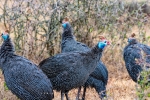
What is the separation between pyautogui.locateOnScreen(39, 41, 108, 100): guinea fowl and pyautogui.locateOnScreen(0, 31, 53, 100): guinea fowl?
0.31m

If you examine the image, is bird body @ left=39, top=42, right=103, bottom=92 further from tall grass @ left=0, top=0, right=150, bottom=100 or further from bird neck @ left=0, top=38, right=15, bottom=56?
tall grass @ left=0, top=0, right=150, bottom=100

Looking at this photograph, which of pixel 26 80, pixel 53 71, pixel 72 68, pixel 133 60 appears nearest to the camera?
pixel 26 80

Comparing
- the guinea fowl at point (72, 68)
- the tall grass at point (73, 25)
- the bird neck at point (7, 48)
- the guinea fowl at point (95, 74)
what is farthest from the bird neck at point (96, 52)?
the tall grass at point (73, 25)

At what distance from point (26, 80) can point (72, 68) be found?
0.68 meters

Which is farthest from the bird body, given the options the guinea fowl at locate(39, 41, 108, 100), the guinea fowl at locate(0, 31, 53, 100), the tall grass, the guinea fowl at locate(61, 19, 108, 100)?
the tall grass

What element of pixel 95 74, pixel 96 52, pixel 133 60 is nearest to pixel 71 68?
pixel 96 52

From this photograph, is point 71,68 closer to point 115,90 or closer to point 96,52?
point 96,52

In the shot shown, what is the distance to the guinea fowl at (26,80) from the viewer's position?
574cm

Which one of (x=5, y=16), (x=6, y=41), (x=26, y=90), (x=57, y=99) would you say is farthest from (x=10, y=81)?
(x=5, y=16)

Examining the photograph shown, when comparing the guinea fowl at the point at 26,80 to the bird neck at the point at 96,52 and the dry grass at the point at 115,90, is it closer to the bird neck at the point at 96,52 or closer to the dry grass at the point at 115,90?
the bird neck at the point at 96,52

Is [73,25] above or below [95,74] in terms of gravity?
above

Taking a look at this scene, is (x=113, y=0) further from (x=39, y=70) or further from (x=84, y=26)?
(x=39, y=70)

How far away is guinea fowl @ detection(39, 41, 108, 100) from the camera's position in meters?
6.16

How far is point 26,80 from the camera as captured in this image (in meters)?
5.75
